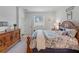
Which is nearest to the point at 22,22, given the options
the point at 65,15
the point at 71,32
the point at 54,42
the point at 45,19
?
the point at 45,19

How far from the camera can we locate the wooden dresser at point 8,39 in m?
3.38

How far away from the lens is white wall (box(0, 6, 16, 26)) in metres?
3.11

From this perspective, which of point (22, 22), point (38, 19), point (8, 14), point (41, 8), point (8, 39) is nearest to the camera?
point (41, 8)

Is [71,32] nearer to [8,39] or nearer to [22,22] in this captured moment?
[22,22]

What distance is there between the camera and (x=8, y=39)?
378cm

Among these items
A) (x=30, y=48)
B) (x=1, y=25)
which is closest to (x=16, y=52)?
(x=30, y=48)

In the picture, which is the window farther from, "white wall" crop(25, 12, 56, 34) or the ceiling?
the ceiling

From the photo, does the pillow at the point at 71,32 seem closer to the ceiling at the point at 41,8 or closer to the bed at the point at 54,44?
→ the bed at the point at 54,44

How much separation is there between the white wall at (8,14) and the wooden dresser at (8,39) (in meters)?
0.37

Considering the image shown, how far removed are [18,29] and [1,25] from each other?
0.50 meters

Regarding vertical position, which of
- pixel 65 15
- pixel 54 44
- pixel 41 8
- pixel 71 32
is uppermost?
pixel 41 8

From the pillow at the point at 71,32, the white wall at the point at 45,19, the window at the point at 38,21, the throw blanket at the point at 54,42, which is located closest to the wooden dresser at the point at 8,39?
the white wall at the point at 45,19

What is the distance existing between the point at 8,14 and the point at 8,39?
0.87m
